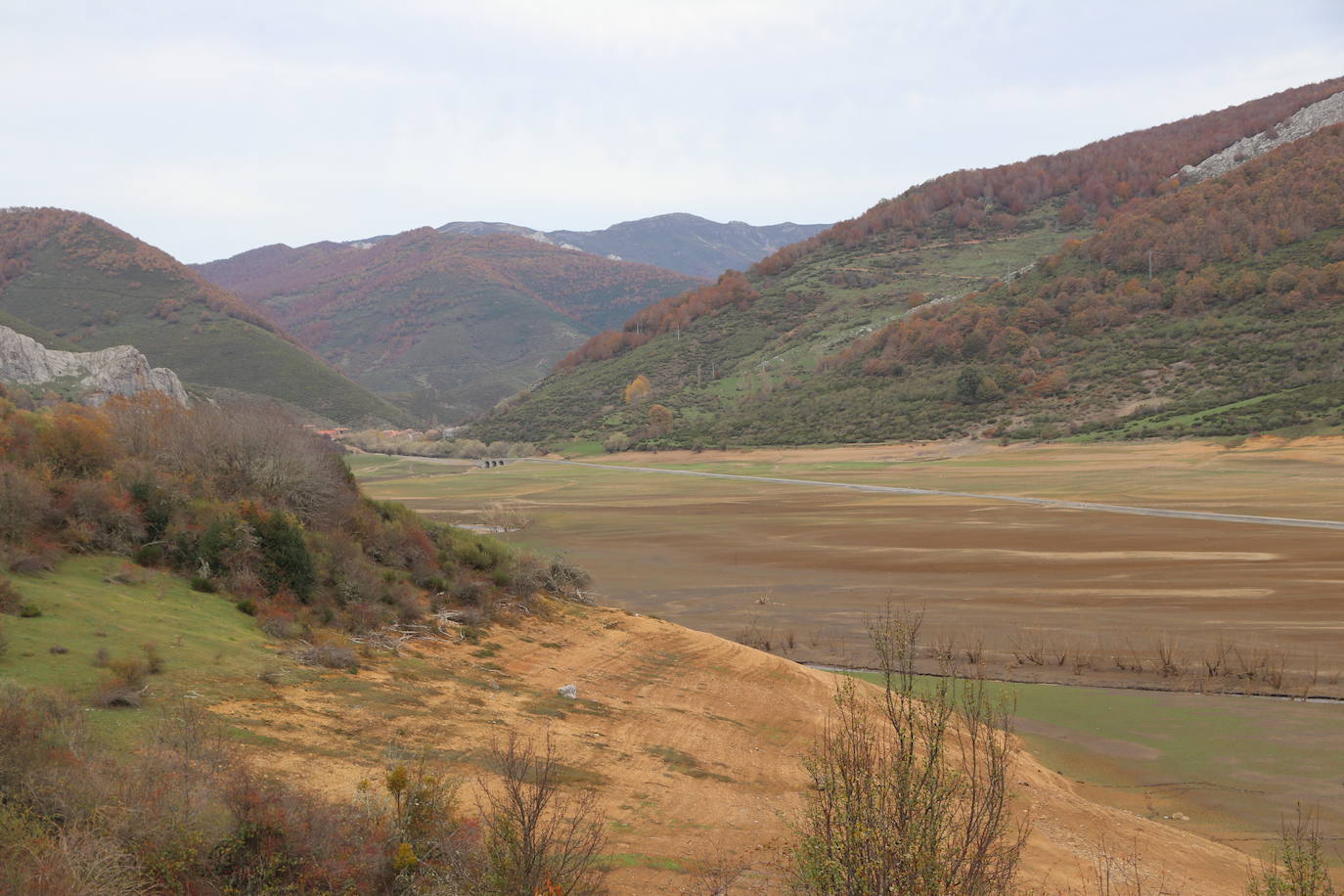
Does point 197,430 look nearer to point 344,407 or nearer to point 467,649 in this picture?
point 467,649

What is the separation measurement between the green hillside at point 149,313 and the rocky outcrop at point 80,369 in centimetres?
2976

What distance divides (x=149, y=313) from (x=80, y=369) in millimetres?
50872

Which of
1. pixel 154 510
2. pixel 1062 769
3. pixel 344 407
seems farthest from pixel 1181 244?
pixel 344 407

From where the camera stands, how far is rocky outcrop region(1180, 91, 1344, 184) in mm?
88938

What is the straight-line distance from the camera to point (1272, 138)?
93.3m

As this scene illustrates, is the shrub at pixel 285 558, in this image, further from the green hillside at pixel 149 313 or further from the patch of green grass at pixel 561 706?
the green hillside at pixel 149 313

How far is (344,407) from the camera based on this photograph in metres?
117

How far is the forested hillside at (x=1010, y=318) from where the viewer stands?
198 ft

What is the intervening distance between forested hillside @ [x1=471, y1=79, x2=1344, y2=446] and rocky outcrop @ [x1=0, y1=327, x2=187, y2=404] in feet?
124

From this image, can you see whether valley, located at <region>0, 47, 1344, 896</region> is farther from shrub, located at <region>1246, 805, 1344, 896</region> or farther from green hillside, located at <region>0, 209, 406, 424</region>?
green hillside, located at <region>0, 209, 406, 424</region>

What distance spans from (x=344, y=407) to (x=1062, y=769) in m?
117

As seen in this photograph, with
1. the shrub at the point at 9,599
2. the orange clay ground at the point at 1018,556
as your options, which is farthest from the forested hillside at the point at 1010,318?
the shrub at the point at 9,599

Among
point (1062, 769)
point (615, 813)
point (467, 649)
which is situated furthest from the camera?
point (467, 649)

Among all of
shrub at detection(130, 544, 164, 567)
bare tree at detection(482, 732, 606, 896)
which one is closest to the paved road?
bare tree at detection(482, 732, 606, 896)
